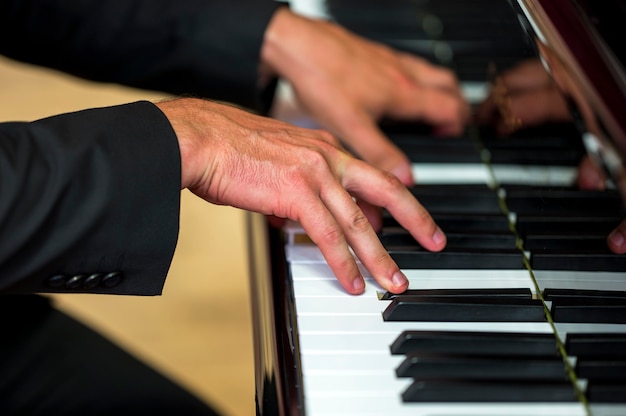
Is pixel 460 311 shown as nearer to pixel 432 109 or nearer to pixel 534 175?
pixel 534 175

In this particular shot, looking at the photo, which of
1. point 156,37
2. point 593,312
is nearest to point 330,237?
point 593,312

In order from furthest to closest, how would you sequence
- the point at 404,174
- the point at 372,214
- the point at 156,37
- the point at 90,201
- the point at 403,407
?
the point at 156,37
the point at 404,174
the point at 372,214
the point at 90,201
the point at 403,407

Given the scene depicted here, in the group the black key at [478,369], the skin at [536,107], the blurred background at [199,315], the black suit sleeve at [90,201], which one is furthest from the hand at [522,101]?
the blurred background at [199,315]

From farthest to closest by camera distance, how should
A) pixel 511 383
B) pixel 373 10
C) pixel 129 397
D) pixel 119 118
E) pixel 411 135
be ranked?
pixel 373 10, pixel 411 135, pixel 129 397, pixel 119 118, pixel 511 383

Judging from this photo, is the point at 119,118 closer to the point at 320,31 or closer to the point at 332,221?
the point at 332,221

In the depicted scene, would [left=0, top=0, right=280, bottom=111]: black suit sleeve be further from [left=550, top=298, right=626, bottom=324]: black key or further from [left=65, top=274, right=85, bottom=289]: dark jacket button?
[left=550, top=298, right=626, bottom=324]: black key

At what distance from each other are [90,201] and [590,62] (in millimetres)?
597

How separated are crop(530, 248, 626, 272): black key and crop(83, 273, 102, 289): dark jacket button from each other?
22.0 inches

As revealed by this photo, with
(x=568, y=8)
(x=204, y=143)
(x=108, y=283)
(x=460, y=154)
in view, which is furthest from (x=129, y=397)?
(x=568, y=8)

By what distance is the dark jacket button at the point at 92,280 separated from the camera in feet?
3.72

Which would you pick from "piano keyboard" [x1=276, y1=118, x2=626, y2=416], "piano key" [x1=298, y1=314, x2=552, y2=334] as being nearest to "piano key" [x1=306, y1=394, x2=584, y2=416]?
"piano keyboard" [x1=276, y1=118, x2=626, y2=416]

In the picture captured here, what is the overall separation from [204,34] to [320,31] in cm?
21

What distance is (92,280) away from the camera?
1.14m

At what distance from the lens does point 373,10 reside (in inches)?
77.4
